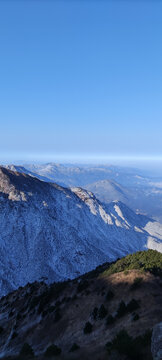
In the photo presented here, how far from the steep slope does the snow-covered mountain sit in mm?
53383

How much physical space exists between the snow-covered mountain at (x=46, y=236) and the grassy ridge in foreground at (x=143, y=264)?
5960 centimetres

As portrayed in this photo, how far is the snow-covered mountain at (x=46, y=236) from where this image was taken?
111312 millimetres

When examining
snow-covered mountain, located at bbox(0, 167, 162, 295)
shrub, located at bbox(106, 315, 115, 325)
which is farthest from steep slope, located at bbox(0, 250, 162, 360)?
snow-covered mountain, located at bbox(0, 167, 162, 295)

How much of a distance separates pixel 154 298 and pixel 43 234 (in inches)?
3846

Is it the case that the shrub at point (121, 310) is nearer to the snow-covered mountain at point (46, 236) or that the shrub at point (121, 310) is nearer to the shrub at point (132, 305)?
the shrub at point (132, 305)

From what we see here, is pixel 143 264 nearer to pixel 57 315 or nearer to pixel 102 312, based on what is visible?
pixel 102 312

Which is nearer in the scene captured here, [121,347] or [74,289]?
[121,347]

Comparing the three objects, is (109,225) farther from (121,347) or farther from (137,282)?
(121,347)

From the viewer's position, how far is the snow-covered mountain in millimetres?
111312

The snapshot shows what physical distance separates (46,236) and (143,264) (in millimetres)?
84667

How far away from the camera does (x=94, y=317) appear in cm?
3600

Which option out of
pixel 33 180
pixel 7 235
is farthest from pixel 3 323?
pixel 33 180

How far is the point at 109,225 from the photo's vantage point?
182250 millimetres

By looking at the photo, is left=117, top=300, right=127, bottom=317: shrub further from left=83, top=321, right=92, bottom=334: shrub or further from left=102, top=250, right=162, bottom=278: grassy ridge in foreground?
left=102, top=250, right=162, bottom=278: grassy ridge in foreground
